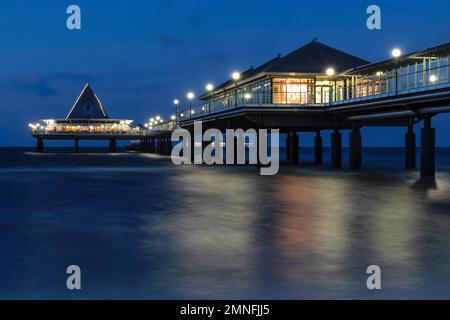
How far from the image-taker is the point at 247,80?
5978 centimetres

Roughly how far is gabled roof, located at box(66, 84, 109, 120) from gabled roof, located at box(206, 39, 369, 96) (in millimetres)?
128393

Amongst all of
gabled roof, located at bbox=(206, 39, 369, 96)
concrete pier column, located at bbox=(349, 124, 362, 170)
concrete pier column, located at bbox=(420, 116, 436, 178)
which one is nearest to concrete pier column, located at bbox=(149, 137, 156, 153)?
gabled roof, located at bbox=(206, 39, 369, 96)

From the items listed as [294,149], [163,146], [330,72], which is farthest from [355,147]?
[163,146]

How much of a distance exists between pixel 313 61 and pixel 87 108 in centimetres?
13277

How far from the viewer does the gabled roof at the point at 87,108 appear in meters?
176

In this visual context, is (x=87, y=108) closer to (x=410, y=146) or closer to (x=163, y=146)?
(x=163, y=146)

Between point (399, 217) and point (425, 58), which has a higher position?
point (425, 58)

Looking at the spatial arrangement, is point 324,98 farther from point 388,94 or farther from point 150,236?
point 150,236

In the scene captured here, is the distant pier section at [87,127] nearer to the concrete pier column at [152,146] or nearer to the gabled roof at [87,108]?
the gabled roof at [87,108]

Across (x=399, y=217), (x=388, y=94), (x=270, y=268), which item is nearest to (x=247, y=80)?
(x=388, y=94)

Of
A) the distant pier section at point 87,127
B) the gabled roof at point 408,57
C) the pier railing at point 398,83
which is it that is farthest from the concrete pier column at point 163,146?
the gabled roof at point 408,57

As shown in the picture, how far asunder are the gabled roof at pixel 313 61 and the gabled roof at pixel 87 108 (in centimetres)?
12839

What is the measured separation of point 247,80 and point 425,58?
77.4 ft

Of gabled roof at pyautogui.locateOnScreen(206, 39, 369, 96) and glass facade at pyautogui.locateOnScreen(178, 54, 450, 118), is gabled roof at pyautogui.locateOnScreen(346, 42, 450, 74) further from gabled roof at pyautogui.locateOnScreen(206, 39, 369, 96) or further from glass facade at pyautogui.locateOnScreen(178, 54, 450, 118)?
gabled roof at pyautogui.locateOnScreen(206, 39, 369, 96)
